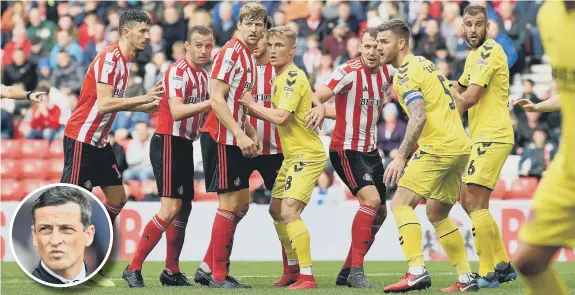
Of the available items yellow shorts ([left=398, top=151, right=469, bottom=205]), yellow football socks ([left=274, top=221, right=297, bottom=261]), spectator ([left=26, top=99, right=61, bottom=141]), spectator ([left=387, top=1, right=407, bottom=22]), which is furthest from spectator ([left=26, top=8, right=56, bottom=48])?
yellow shorts ([left=398, top=151, right=469, bottom=205])

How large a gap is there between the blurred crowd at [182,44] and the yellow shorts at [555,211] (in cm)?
1034

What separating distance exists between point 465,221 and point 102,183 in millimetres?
5839

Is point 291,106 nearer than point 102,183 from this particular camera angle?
Yes

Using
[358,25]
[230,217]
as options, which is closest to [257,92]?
[230,217]

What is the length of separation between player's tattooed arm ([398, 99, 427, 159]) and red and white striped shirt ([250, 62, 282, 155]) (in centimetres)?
221

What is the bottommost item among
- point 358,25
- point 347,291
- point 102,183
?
point 347,291

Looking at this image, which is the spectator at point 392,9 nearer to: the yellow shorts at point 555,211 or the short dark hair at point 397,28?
the short dark hair at point 397,28

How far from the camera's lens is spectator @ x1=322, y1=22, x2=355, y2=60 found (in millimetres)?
17812

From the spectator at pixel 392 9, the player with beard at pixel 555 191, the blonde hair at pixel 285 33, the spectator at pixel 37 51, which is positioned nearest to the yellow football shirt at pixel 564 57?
the player with beard at pixel 555 191

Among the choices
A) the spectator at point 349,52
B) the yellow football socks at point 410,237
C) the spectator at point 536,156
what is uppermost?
the spectator at point 349,52

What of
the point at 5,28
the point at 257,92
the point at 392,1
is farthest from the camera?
the point at 5,28

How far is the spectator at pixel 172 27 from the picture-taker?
60.6 ft

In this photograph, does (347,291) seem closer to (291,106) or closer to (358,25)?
(291,106)

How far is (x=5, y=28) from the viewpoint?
63.4 ft
